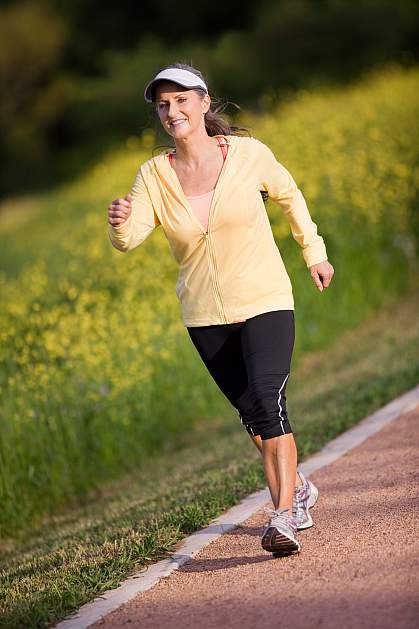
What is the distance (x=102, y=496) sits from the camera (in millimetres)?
8047

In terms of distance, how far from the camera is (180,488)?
6668 millimetres

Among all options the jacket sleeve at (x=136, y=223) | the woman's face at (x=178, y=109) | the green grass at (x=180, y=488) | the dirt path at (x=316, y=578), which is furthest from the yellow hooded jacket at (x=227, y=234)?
the green grass at (x=180, y=488)

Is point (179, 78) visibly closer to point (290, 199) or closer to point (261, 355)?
point (290, 199)

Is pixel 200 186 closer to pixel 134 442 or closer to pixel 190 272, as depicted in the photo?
pixel 190 272

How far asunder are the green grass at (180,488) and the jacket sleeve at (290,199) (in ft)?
4.64

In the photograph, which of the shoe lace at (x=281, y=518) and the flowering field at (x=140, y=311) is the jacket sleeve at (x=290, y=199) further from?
the flowering field at (x=140, y=311)

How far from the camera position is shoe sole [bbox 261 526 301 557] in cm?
437

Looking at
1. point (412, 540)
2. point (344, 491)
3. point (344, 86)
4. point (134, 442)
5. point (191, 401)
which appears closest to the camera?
point (412, 540)

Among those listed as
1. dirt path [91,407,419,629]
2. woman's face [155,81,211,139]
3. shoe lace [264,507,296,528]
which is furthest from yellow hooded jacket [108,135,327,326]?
dirt path [91,407,419,629]

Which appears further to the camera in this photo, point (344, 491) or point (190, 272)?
point (344, 491)

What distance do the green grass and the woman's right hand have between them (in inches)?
55.1

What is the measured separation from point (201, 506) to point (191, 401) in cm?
405

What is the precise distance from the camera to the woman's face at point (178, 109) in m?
4.58

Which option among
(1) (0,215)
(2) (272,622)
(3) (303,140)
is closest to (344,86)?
(1) (0,215)
